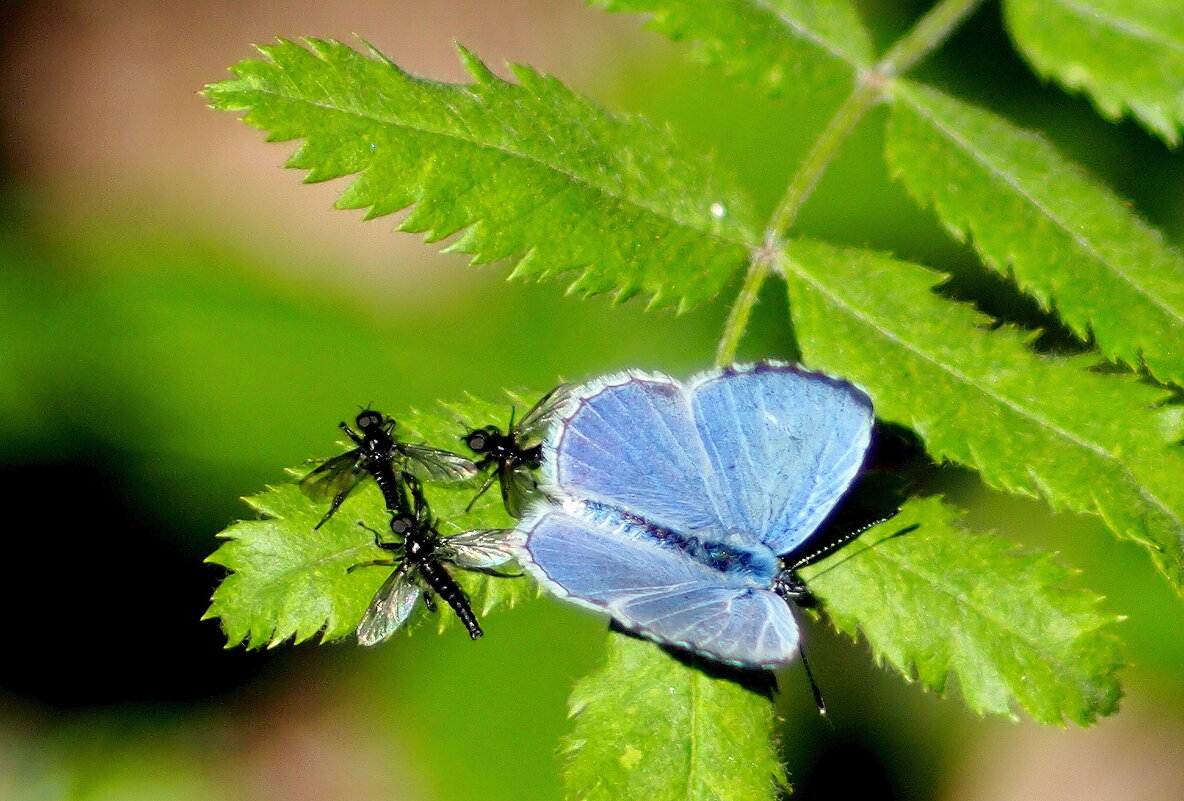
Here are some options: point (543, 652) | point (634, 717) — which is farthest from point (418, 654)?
point (634, 717)

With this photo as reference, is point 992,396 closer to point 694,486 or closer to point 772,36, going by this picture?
point 694,486

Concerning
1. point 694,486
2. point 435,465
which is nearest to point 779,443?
point 694,486

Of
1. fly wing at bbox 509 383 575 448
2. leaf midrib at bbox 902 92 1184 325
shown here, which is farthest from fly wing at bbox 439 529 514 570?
leaf midrib at bbox 902 92 1184 325

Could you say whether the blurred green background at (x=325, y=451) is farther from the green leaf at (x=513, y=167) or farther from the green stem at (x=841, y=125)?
the green leaf at (x=513, y=167)

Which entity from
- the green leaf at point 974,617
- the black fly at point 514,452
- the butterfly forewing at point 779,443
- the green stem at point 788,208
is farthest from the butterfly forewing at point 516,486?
the green leaf at point 974,617

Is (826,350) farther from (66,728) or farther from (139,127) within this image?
(139,127)
